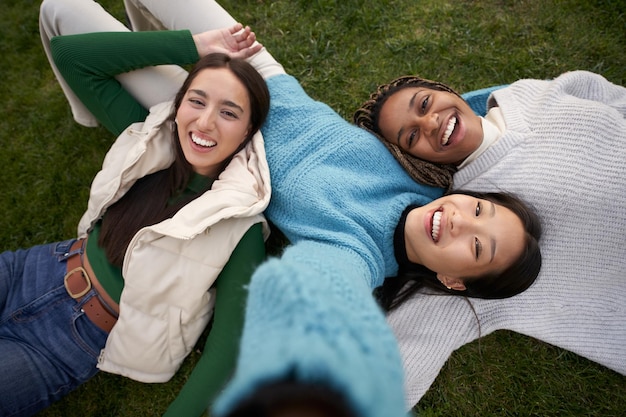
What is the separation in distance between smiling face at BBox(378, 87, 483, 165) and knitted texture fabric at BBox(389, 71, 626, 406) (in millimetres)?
190

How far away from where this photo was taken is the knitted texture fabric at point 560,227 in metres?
2.38

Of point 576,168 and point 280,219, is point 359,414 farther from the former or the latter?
point 576,168

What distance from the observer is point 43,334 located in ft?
7.48

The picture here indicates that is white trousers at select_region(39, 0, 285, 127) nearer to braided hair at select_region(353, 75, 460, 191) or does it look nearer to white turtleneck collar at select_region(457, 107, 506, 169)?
braided hair at select_region(353, 75, 460, 191)

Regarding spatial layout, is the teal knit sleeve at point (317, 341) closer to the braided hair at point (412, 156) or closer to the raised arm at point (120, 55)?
the braided hair at point (412, 156)

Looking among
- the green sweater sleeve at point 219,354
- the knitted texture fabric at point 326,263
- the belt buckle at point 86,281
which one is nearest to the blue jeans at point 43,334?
the belt buckle at point 86,281

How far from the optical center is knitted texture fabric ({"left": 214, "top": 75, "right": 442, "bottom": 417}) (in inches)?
33.7

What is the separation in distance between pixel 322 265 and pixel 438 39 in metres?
2.74

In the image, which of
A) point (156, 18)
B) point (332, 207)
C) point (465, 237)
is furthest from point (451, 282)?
point (156, 18)

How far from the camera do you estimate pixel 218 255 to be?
82.2 inches

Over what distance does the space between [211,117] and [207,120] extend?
4cm

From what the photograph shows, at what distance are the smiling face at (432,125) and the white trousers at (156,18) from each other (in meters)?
0.87

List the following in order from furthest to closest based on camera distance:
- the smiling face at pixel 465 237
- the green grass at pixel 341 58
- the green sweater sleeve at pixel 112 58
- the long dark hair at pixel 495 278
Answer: the green grass at pixel 341 58 < the green sweater sleeve at pixel 112 58 < the long dark hair at pixel 495 278 < the smiling face at pixel 465 237

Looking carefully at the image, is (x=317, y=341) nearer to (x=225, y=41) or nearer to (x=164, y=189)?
(x=164, y=189)
